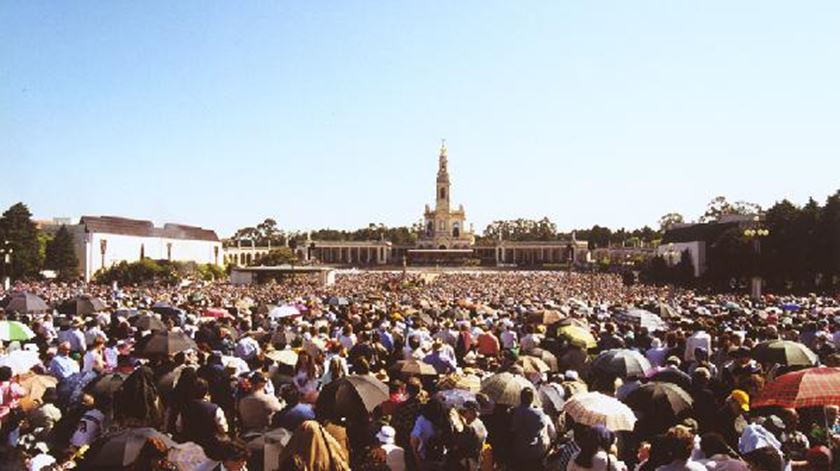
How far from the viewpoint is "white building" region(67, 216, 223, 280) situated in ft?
286

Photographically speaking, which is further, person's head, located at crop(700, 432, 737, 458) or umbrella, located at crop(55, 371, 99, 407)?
umbrella, located at crop(55, 371, 99, 407)

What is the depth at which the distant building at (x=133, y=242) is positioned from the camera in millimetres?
87188

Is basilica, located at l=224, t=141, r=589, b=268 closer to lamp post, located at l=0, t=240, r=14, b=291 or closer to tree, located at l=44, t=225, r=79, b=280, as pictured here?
tree, located at l=44, t=225, r=79, b=280

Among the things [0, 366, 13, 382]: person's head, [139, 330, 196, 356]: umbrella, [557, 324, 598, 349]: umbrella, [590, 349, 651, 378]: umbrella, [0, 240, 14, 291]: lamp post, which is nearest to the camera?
[0, 366, 13, 382]: person's head

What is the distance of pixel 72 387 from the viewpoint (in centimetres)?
921

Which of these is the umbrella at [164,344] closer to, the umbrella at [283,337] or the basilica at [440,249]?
the umbrella at [283,337]

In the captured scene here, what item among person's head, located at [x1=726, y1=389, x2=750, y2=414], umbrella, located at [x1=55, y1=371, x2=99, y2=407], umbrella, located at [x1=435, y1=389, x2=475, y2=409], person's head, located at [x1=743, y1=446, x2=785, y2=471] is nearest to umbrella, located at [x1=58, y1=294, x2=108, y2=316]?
umbrella, located at [x1=55, y1=371, x2=99, y2=407]

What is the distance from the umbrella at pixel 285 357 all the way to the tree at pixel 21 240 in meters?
59.8

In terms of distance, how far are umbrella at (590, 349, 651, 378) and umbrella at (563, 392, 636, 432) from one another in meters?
2.29

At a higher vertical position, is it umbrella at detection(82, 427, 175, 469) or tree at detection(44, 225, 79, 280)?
tree at detection(44, 225, 79, 280)

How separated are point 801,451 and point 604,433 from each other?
2.03 metres

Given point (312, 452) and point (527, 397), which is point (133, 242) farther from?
point (312, 452)

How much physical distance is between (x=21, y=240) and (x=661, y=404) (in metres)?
68.3

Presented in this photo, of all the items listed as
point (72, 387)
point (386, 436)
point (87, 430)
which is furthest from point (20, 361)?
point (386, 436)
